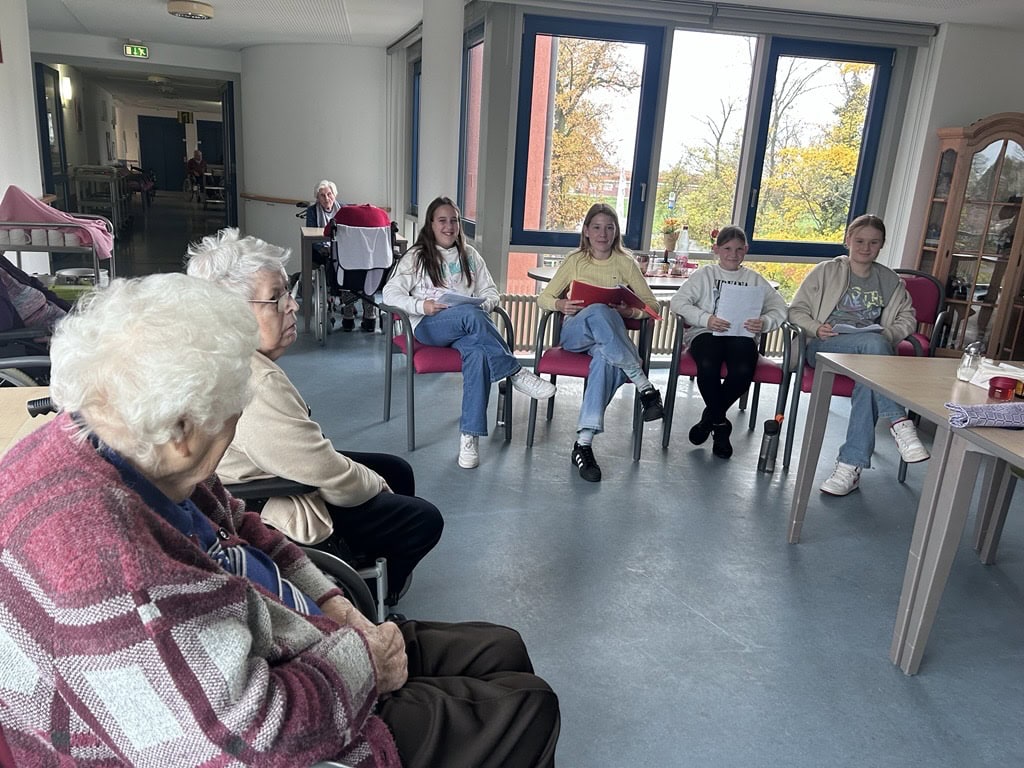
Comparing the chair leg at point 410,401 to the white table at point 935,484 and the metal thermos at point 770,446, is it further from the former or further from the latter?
the white table at point 935,484

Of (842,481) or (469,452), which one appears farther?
(469,452)

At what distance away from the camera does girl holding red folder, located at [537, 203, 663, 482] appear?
11.3ft

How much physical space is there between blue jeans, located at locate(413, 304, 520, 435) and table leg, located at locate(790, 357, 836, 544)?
132cm

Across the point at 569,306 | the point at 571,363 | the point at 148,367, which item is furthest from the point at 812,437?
the point at 148,367

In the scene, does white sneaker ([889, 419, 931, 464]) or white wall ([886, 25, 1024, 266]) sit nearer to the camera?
white sneaker ([889, 419, 931, 464])

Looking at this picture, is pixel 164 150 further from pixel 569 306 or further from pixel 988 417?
pixel 988 417

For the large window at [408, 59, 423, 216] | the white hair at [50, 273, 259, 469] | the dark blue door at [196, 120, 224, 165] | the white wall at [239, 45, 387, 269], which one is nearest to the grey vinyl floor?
the white hair at [50, 273, 259, 469]

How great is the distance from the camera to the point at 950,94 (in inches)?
200

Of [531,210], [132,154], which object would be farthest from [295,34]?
[132,154]

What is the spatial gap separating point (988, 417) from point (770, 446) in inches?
61.7

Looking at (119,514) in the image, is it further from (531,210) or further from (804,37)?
(804,37)

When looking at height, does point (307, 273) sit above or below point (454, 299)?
below

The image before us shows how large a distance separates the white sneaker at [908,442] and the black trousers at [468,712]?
244 centimetres

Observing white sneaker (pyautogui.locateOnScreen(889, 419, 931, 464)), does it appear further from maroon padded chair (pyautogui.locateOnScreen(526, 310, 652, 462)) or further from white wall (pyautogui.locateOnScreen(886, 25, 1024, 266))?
white wall (pyautogui.locateOnScreen(886, 25, 1024, 266))
